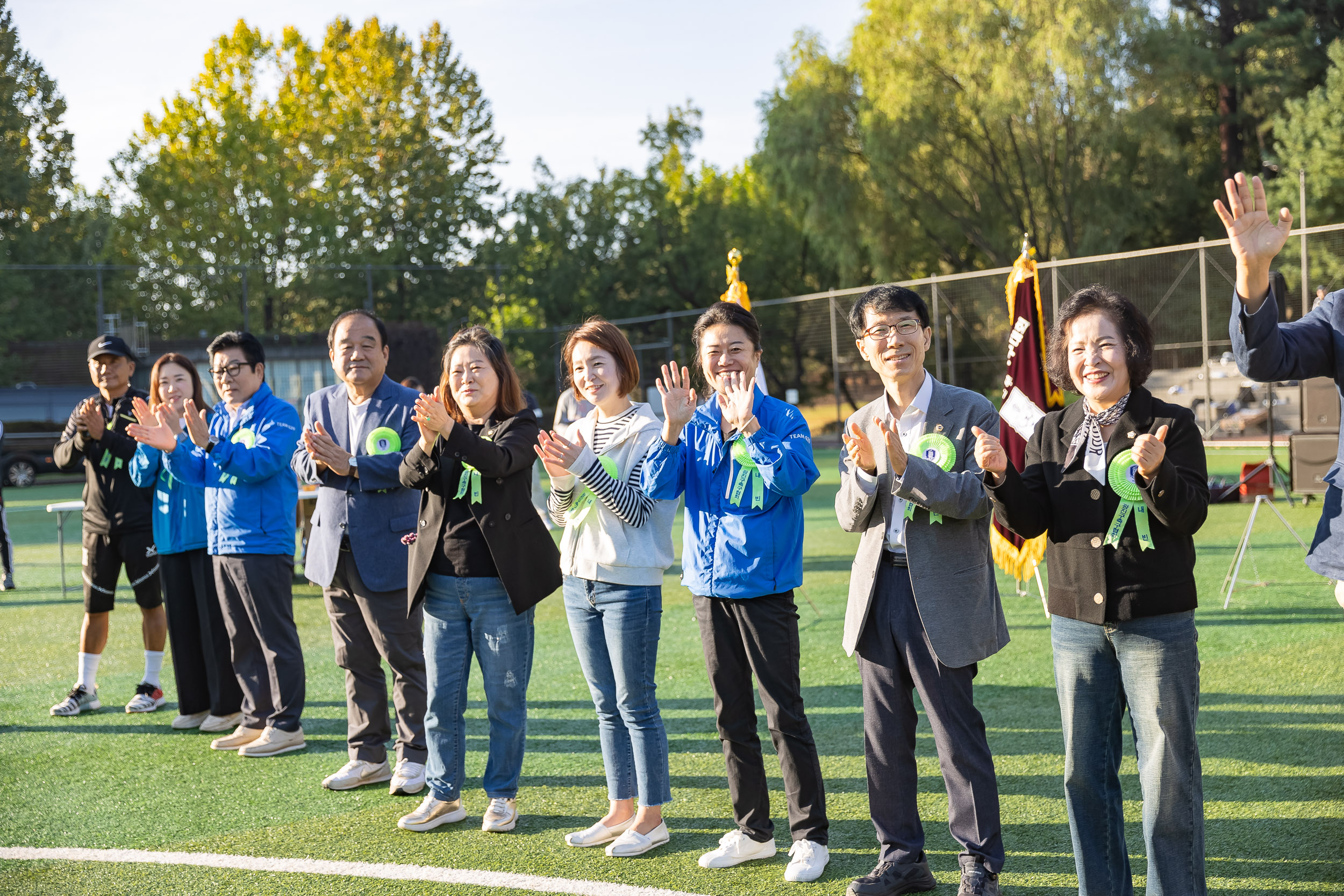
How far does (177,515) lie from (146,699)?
126 centimetres

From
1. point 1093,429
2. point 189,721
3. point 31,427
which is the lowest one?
point 189,721

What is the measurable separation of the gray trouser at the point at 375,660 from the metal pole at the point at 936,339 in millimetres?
15759

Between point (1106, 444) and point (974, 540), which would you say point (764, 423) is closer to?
point (974, 540)

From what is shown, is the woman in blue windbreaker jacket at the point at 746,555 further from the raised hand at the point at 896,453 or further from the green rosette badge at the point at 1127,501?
the green rosette badge at the point at 1127,501

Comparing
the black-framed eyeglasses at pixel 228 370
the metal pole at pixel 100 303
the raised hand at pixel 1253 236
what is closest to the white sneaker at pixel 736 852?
the raised hand at pixel 1253 236

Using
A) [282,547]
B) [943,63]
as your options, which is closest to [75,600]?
[282,547]

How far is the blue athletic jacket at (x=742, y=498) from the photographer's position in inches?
139

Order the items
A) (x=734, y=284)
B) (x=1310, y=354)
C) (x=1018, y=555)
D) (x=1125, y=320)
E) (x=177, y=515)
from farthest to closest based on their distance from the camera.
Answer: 1. (x=734, y=284)
2. (x=1018, y=555)
3. (x=177, y=515)
4. (x=1125, y=320)
5. (x=1310, y=354)

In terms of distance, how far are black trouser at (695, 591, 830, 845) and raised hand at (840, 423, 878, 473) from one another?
529 millimetres

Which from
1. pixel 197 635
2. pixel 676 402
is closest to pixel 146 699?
pixel 197 635

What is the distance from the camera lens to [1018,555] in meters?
7.64

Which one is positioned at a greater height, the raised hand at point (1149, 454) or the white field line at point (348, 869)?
the raised hand at point (1149, 454)

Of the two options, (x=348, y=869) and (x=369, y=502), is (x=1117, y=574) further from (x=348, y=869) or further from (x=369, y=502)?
(x=369, y=502)

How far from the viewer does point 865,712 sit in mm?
3484
